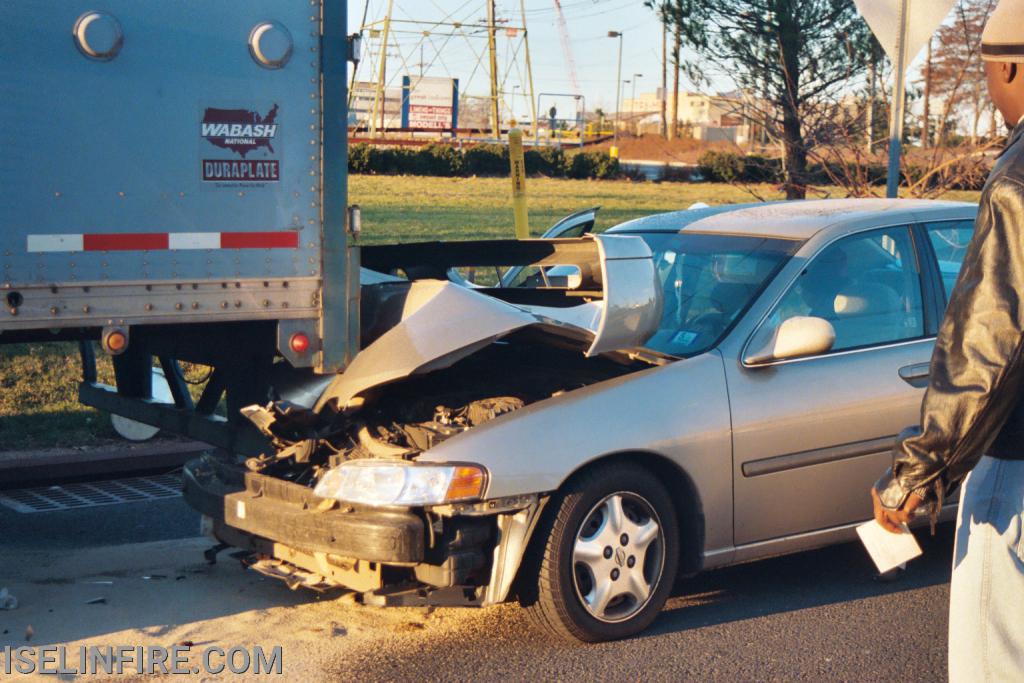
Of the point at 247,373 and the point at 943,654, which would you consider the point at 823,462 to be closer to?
the point at 943,654

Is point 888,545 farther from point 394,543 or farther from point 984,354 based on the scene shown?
point 394,543

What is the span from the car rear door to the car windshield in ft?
0.55

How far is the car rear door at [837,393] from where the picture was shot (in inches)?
197

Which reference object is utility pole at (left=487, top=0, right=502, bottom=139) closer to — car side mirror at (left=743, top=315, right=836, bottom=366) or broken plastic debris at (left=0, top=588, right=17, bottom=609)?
car side mirror at (left=743, top=315, right=836, bottom=366)

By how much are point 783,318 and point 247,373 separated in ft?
8.01

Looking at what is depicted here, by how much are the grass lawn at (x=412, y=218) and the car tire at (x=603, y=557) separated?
4319mm

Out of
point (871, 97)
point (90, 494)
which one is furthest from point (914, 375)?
point (871, 97)

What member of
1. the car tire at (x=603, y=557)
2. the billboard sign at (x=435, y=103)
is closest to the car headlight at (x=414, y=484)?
the car tire at (x=603, y=557)

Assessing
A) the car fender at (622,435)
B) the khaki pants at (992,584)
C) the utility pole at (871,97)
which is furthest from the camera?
the utility pole at (871,97)

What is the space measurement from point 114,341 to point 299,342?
72 centimetres

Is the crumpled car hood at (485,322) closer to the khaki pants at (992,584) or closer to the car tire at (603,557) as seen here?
the car tire at (603,557)

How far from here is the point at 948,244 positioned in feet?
19.2

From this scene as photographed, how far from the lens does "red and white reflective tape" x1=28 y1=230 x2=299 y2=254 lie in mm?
4520

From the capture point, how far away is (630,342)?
489 cm
